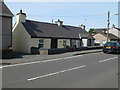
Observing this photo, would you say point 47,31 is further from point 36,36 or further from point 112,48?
point 112,48

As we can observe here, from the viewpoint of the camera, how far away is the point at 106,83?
26.7 feet

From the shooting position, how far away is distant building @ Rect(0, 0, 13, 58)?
74.2ft

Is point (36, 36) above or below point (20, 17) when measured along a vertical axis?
below

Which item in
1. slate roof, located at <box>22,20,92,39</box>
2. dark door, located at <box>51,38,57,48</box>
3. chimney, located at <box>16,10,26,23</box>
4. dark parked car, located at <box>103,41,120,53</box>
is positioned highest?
chimney, located at <box>16,10,26,23</box>

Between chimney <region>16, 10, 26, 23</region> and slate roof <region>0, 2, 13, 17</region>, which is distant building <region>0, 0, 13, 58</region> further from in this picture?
chimney <region>16, 10, 26, 23</region>

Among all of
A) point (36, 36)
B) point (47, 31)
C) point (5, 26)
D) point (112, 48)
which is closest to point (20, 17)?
point (36, 36)

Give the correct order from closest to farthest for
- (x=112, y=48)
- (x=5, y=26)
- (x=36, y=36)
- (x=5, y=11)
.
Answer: (x=5, y=26), (x=5, y=11), (x=112, y=48), (x=36, y=36)

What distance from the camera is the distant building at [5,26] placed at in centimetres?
2261

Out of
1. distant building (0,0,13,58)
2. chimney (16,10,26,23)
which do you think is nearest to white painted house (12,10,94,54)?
chimney (16,10,26,23)

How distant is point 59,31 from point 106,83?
26657 mm

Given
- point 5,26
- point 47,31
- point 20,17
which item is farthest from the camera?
point 47,31

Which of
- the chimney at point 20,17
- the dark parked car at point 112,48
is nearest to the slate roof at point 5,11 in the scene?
the chimney at point 20,17

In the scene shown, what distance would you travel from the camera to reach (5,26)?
2305 cm

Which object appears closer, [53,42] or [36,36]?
[36,36]
